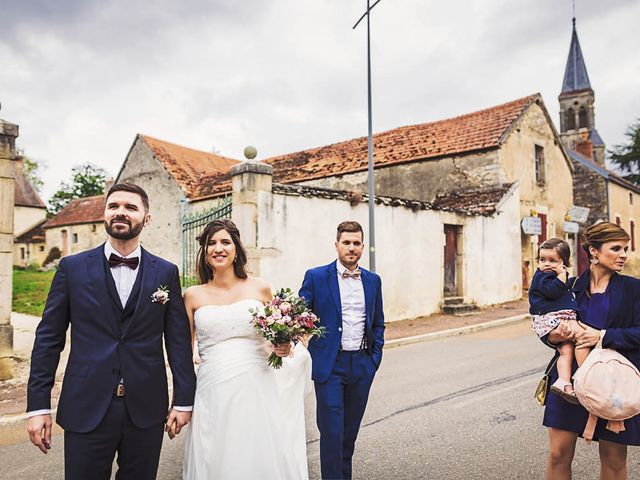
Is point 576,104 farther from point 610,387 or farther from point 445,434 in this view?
point 610,387

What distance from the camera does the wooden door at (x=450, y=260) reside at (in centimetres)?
1523

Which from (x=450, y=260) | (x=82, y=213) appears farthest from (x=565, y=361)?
(x=82, y=213)

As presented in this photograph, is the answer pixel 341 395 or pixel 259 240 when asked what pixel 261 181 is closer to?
pixel 259 240

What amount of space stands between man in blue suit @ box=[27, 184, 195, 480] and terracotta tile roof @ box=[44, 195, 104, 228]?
34.6 metres

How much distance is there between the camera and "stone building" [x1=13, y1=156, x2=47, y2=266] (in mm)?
41594

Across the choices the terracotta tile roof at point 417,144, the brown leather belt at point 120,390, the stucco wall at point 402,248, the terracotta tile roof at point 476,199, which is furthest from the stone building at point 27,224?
the brown leather belt at point 120,390

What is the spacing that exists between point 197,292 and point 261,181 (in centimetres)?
715

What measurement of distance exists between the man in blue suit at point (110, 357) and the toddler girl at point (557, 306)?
82.0 inches

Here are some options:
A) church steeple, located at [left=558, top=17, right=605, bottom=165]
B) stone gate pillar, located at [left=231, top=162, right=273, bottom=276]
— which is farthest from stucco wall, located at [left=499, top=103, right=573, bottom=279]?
church steeple, located at [left=558, top=17, right=605, bottom=165]

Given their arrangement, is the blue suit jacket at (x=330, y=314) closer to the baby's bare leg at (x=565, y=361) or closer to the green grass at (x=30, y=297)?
the baby's bare leg at (x=565, y=361)

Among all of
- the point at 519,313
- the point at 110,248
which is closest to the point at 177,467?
the point at 110,248

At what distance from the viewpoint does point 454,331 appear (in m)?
11.7

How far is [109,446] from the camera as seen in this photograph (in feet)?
7.79

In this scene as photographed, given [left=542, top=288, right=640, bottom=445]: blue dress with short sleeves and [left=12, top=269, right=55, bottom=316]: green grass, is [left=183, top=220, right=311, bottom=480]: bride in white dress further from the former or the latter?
[left=12, top=269, right=55, bottom=316]: green grass
